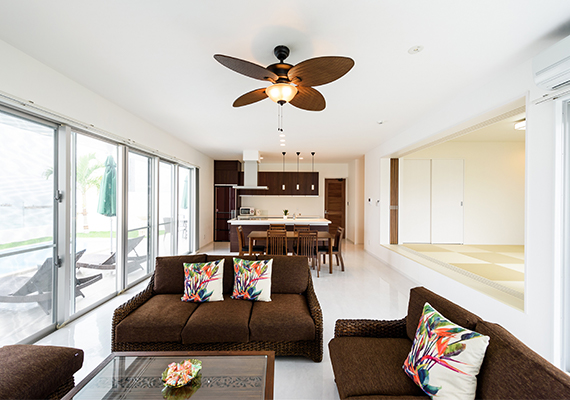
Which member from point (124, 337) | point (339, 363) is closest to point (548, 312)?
point (339, 363)

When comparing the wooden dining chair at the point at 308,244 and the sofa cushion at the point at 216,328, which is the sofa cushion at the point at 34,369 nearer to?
the sofa cushion at the point at 216,328

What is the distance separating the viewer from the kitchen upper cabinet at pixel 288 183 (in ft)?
28.9

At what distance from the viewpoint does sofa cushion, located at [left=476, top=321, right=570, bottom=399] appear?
0.94 m

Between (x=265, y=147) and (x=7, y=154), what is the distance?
4.87m

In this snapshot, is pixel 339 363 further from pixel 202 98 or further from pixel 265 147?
pixel 265 147

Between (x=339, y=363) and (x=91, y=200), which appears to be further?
(x=91, y=200)

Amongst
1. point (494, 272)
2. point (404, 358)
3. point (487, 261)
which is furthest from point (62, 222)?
point (487, 261)


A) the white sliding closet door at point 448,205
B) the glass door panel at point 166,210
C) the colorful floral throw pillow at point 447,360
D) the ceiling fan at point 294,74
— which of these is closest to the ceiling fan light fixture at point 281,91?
the ceiling fan at point 294,74

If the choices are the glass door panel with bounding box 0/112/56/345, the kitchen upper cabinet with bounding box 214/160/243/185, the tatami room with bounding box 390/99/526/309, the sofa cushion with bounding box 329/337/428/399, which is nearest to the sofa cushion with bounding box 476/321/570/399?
the sofa cushion with bounding box 329/337/428/399

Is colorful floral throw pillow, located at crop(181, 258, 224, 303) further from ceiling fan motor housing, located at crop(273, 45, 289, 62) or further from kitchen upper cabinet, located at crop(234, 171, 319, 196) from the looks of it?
kitchen upper cabinet, located at crop(234, 171, 319, 196)

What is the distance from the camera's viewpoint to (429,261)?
4.50m

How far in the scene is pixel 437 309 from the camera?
5.33 ft

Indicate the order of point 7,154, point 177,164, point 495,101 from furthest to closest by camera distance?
point 177,164 < point 495,101 < point 7,154

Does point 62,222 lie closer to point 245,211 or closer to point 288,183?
point 245,211
